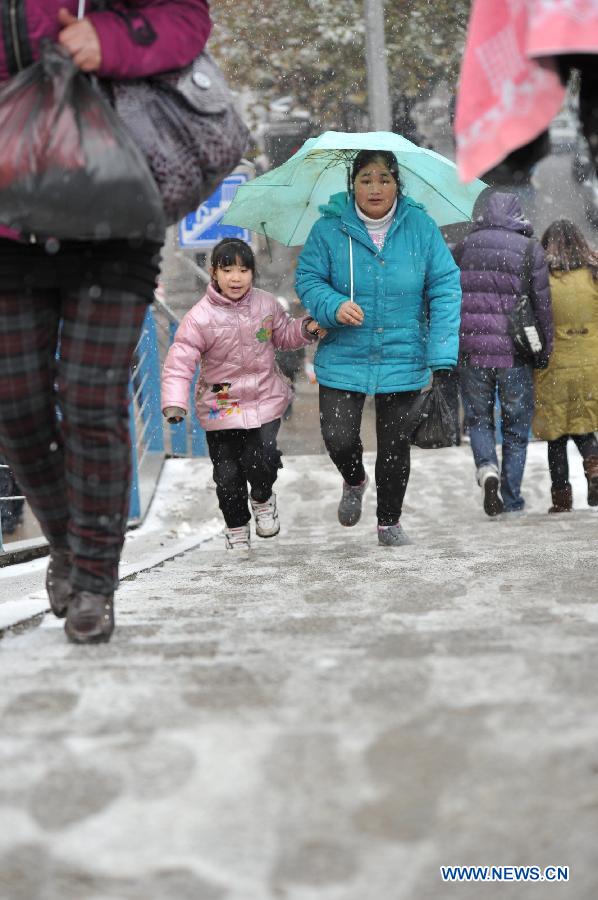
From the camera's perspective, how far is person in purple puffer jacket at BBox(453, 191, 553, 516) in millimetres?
7074

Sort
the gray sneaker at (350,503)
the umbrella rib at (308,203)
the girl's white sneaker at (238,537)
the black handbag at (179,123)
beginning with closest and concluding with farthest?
the black handbag at (179,123) < the girl's white sneaker at (238,537) < the gray sneaker at (350,503) < the umbrella rib at (308,203)

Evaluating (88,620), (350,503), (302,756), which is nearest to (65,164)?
(88,620)

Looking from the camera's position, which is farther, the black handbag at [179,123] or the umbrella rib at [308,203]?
the umbrella rib at [308,203]

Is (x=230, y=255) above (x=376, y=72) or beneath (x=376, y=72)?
beneath

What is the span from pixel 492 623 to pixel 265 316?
3.20 m

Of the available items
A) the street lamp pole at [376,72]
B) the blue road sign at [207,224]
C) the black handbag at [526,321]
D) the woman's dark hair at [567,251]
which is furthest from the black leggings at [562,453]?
the blue road sign at [207,224]

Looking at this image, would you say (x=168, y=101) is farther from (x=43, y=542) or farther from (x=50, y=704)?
(x=43, y=542)

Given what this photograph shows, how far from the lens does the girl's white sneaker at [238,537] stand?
576 centimetres

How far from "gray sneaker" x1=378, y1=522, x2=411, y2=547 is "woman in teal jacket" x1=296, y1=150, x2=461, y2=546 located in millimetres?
23

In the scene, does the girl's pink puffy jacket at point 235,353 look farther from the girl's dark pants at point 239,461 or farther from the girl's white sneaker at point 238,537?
the girl's white sneaker at point 238,537

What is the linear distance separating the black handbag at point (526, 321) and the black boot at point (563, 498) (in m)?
0.91

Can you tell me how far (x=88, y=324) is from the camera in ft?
8.84

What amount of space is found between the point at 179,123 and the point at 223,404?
2.94 metres

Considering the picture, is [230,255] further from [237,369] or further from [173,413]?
Answer: [173,413]
